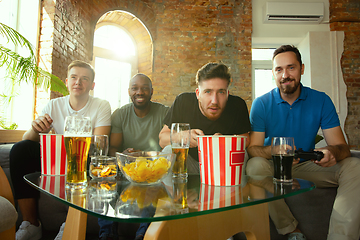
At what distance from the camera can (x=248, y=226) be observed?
79 cm

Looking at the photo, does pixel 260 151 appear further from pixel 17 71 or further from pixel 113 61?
pixel 113 61

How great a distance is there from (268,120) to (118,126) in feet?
3.75

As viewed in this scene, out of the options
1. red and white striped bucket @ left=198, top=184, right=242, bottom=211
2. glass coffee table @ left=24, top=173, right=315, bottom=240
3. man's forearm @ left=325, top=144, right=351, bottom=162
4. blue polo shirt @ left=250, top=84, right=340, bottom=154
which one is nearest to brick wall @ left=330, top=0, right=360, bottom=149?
blue polo shirt @ left=250, top=84, right=340, bottom=154

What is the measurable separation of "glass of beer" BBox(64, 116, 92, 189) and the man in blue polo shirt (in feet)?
2.77

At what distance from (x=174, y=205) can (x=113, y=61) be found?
445cm

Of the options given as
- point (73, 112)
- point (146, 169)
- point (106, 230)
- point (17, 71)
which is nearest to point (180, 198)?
point (146, 169)

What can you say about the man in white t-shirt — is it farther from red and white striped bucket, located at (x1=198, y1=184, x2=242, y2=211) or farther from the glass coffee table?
red and white striped bucket, located at (x1=198, y1=184, x2=242, y2=211)

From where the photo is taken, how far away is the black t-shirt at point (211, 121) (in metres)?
1.53

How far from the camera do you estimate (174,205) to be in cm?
50

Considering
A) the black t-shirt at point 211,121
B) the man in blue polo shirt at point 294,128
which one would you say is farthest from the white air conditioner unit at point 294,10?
the black t-shirt at point 211,121

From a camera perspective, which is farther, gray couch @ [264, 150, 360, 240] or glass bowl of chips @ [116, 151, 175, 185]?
gray couch @ [264, 150, 360, 240]

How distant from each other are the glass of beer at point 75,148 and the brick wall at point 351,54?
462 cm

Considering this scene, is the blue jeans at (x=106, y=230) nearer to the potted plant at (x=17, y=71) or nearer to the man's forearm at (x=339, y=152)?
the man's forearm at (x=339, y=152)

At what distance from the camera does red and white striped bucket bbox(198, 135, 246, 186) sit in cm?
71
